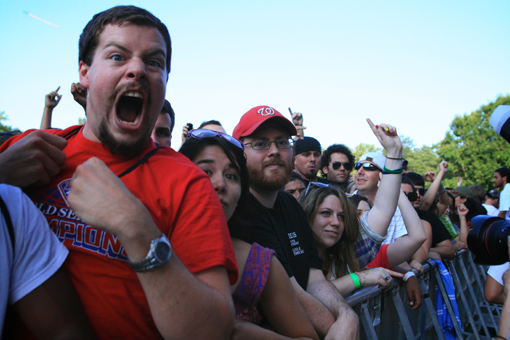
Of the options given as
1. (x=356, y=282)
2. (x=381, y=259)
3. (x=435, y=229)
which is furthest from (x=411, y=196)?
(x=356, y=282)

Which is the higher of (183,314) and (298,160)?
(298,160)

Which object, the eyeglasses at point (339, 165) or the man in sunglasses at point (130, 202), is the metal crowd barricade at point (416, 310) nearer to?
the eyeglasses at point (339, 165)

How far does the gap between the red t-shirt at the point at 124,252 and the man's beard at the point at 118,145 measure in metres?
0.16

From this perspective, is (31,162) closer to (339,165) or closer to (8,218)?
(8,218)

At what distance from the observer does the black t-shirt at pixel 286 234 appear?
216cm

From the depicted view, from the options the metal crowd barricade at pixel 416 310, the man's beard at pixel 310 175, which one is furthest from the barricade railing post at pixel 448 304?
the man's beard at pixel 310 175

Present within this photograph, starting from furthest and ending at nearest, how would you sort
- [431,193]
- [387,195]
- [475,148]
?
[475,148], [431,193], [387,195]

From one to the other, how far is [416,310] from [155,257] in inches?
169

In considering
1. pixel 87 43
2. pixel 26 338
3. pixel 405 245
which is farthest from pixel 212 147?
pixel 405 245

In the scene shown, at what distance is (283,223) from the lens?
8.60 ft

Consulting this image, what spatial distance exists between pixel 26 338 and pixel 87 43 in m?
1.07

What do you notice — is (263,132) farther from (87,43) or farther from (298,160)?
(298,160)

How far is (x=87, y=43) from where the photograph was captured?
4.73ft

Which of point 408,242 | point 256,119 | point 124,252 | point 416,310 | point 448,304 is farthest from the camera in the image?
point 448,304
